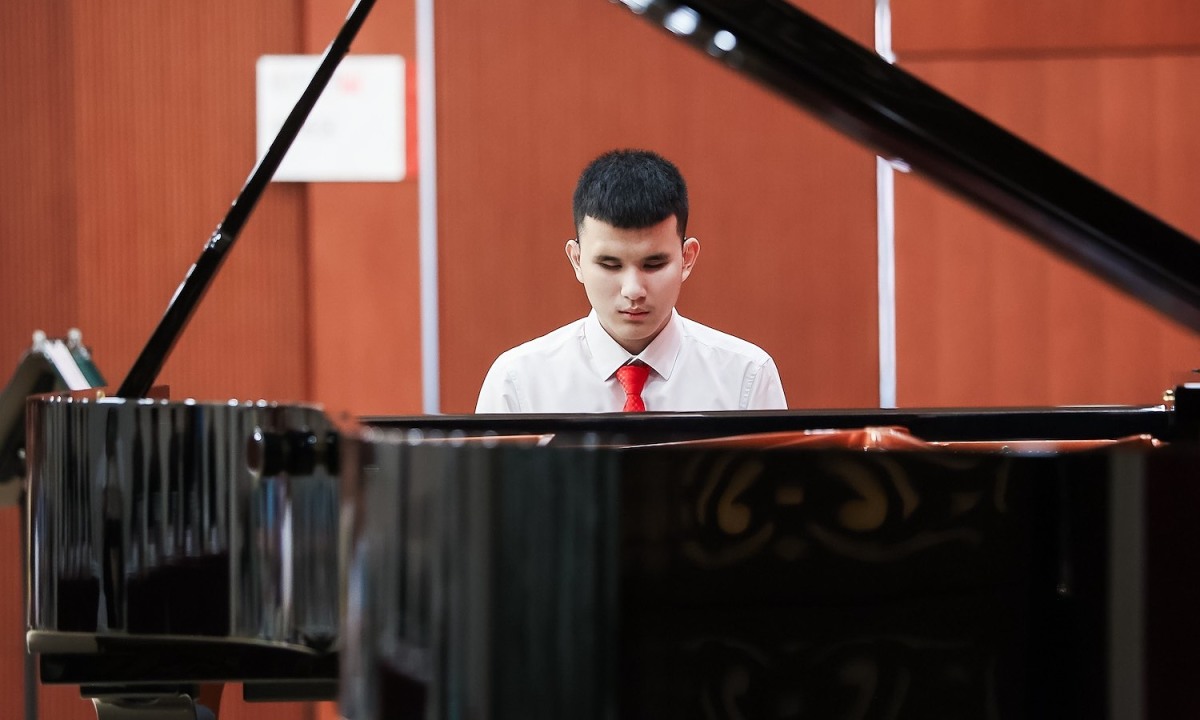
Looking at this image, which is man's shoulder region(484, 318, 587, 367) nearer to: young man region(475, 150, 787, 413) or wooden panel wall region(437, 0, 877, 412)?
young man region(475, 150, 787, 413)

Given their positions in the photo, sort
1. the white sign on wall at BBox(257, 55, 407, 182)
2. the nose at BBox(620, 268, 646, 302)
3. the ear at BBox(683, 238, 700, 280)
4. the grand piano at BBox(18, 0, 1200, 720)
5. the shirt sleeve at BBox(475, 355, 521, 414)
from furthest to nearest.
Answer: the white sign on wall at BBox(257, 55, 407, 182) < the shirt sleeve at BBox(475, 355, 521, 414) < the ear at BBox(683, 238, 700, 280) < the nose at BBox(620, 268, 646, 302) < the grand piano at BBox(18, 0, 1200, 720)

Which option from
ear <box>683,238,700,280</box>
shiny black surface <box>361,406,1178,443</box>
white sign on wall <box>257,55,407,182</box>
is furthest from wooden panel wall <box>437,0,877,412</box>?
shiny black surface <box>361,406,1178,443</box>

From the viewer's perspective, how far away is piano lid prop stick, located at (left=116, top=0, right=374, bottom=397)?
1.48 metres

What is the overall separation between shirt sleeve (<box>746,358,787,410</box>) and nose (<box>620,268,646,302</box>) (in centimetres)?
37

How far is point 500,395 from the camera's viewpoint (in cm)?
207

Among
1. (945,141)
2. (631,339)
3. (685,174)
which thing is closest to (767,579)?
(945,141)

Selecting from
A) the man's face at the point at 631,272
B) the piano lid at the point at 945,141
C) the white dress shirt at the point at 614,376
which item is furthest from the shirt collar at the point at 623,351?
the piano lid at the point at 945,141

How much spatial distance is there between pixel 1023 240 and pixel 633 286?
1252mm

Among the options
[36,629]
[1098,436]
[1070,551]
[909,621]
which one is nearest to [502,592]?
[909,621]

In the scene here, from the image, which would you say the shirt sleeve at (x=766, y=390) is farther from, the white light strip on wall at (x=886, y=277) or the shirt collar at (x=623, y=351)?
the white light strip on wall at (x=886, y=277)

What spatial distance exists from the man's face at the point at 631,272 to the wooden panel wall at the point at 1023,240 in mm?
1018

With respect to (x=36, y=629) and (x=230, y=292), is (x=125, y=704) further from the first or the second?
(x=230, y=292)

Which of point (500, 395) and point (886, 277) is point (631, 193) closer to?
point (500, 395)

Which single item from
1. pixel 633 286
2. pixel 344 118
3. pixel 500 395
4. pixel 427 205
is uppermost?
pixel 344 118
